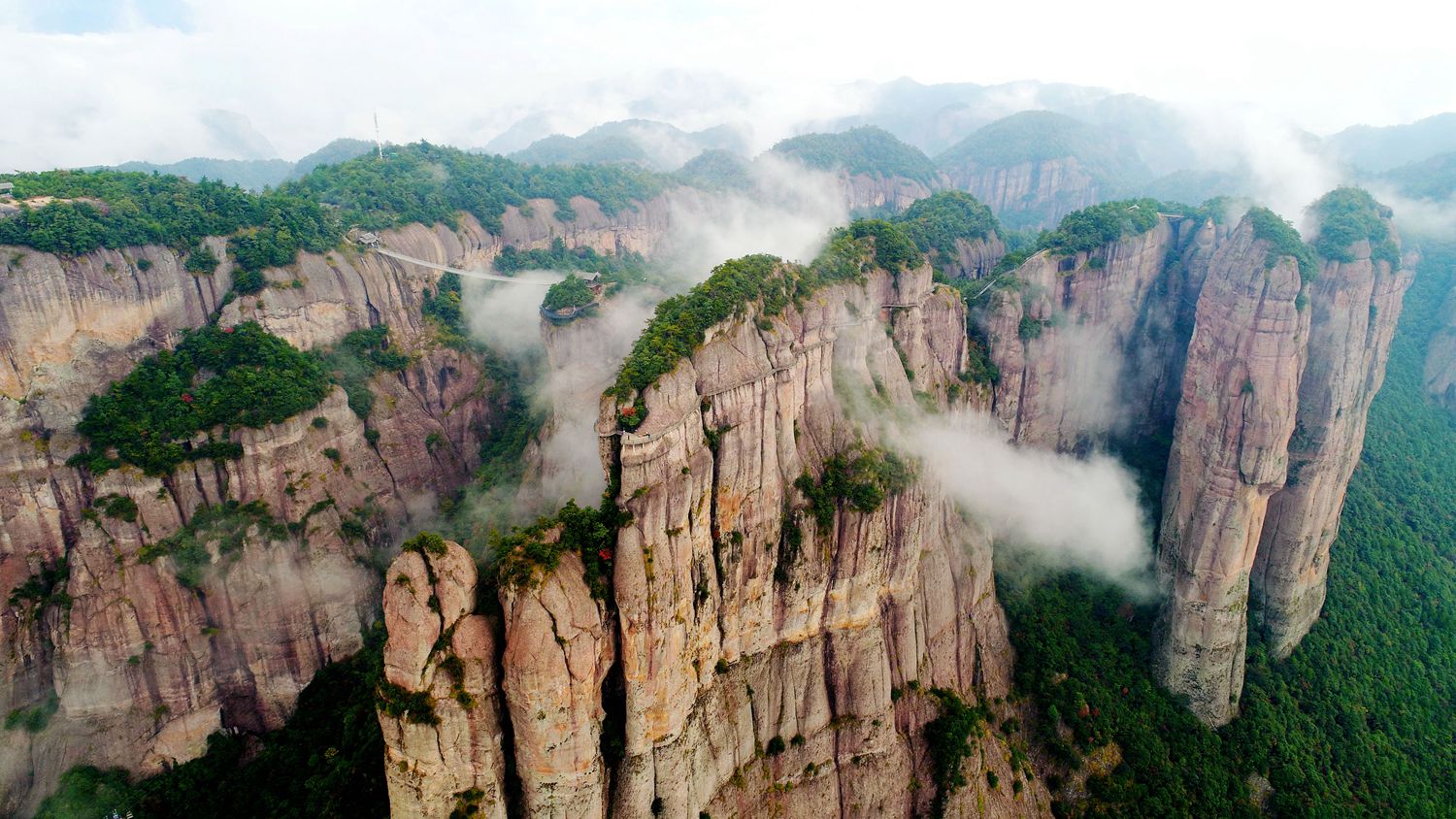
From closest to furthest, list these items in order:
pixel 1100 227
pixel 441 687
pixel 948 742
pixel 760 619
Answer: pixel 441 687 < pixel 760 619 < pixel 948 742 < pixel 1100 227

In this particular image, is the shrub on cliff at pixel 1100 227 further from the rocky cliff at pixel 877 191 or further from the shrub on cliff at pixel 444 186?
the rocky cliff at pixel 877 191

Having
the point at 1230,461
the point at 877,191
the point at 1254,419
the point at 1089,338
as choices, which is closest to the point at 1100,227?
the point at 1089,338

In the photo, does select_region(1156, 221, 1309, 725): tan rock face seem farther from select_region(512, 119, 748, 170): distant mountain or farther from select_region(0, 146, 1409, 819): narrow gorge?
select_region(512, 119, 748, 170): distant mountain

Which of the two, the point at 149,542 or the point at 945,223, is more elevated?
the point at 945,223

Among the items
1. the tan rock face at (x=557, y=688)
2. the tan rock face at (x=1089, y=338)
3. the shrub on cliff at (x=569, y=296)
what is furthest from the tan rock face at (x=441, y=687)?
the tan rock face at (x=1089, y=338)

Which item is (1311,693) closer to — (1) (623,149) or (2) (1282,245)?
(2) (1282,245)

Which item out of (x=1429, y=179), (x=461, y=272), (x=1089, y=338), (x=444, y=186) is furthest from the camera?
(x=1429, y=179)
